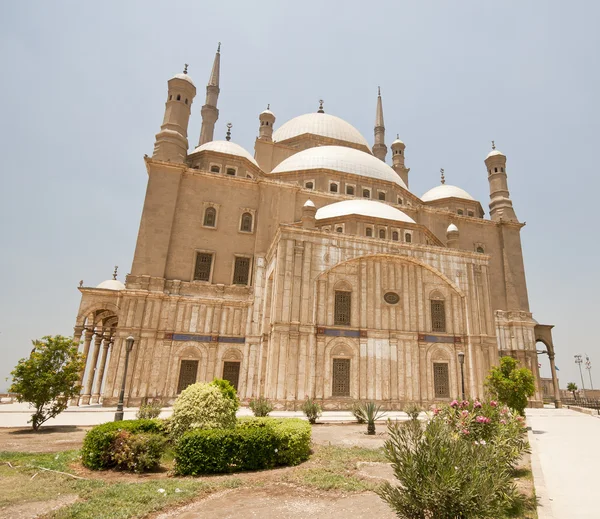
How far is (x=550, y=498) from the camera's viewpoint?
19.0 ft

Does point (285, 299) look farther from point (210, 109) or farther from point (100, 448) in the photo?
point (210, 109)

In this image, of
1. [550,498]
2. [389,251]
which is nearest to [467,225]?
[389,251]

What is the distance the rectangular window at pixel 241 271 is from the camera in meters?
25.0

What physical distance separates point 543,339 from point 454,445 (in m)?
32.1

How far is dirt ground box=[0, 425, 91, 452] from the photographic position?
30.7ft

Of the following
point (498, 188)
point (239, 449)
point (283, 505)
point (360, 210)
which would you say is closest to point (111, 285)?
point (360, 210)

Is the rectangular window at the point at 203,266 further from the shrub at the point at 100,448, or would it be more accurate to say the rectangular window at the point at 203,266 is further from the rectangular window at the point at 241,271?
the shrub at the point at 100,448

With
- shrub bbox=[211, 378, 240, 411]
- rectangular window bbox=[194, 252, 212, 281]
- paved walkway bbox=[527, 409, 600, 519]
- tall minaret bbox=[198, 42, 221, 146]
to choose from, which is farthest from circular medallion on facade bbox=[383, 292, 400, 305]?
tall minaret bbox=[198, 42, 221, 146]

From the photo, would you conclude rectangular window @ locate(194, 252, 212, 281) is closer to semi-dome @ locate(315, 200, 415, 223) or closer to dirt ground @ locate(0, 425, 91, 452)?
semi-dome @ locate(315, 200, 415, 223)

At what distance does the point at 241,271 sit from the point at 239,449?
1818 cm

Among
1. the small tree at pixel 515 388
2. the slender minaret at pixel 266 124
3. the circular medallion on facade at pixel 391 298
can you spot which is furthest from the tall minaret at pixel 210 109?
the small tree at pixel 515 388

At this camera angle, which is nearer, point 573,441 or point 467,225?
point 573,441

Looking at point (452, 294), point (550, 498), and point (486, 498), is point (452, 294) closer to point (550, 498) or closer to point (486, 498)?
point (550, 498)

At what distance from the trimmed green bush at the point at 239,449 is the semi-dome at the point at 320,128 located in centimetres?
3437
